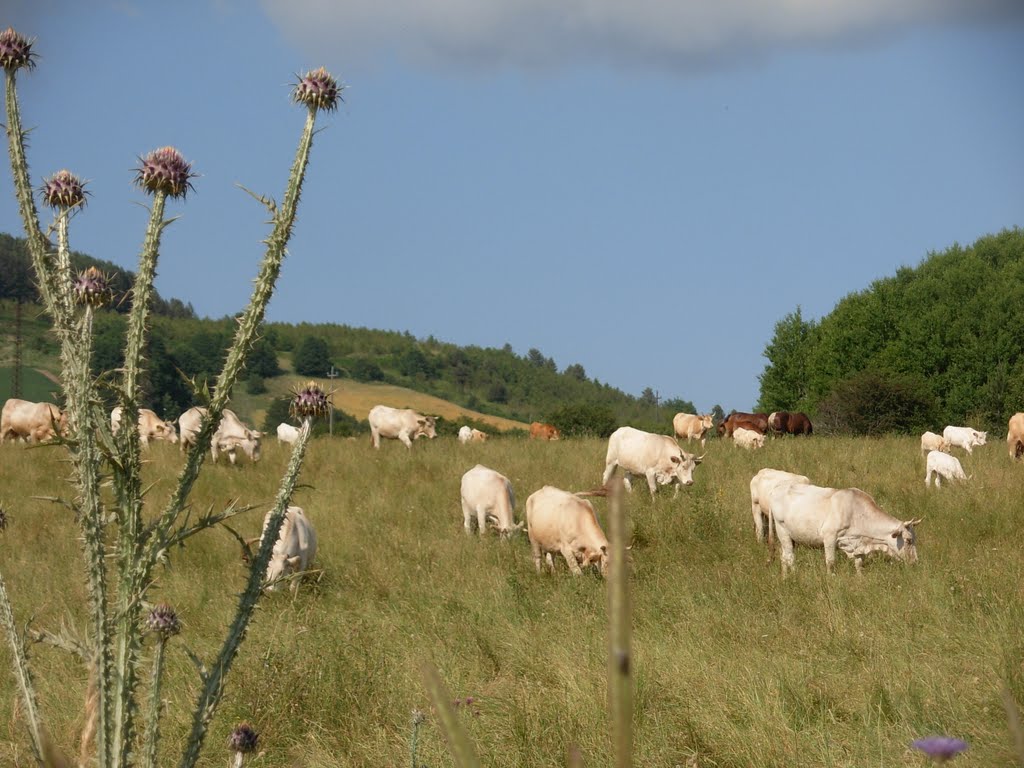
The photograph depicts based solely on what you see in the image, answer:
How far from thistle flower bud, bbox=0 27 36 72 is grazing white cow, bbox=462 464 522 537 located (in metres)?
12.7

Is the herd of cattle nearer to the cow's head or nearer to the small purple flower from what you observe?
the cow's head

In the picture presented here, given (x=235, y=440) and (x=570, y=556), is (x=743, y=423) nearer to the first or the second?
(x=235, y=440)

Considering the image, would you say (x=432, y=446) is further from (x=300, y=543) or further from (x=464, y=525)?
(x=300, y=543)

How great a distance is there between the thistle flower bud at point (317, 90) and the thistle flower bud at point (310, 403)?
2.99 ft

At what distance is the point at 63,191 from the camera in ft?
10.1

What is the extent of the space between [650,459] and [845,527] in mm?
6280

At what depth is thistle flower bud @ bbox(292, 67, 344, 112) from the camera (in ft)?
9.28

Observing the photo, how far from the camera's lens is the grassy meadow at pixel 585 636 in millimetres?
7059

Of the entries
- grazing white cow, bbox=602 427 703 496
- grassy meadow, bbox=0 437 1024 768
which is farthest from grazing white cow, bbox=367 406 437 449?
grassy meadow, bbox=0 437 1024 768

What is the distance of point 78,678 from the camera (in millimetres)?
9148

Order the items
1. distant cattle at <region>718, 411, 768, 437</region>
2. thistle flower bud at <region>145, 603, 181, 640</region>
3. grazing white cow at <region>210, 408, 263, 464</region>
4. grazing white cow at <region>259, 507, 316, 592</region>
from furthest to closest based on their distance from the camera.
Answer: distant cattle at <region>718, 411, 768, 437</region>
grazing white cow at <region>210, 408, 263, 464</region>
grazing white cow at <region>259, 507, 316, 592</region>
thistle flower bud at <region>145, 603, 181, 640</region>

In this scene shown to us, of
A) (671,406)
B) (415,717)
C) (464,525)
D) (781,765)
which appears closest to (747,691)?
(781,765)

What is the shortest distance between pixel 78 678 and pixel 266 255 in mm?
7669

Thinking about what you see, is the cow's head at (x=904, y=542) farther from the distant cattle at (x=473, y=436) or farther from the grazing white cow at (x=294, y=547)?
the distant cattle at (x=473, y=436)
